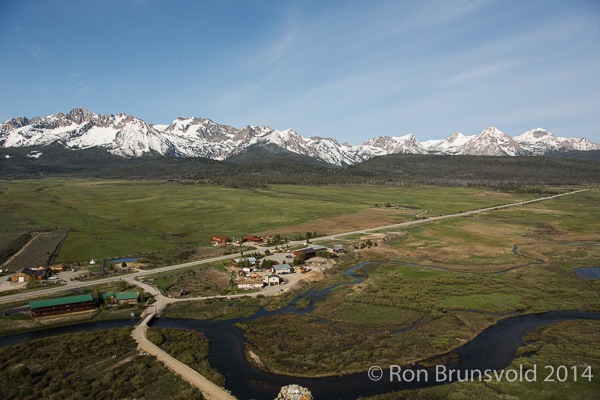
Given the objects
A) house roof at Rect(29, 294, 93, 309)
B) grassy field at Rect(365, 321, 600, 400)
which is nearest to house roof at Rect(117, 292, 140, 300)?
house roof at Rect(29, 294, 93, 309)

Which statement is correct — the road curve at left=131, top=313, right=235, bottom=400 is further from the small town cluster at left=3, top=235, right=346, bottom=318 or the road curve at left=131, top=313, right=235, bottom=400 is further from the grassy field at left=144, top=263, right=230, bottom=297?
the grassy field at left=144, top=263, right=230, bottom=297

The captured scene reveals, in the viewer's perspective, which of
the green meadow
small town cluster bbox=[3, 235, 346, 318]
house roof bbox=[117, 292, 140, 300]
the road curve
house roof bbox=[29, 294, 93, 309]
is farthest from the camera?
house roof bbox=[117, 292, 140, 300]

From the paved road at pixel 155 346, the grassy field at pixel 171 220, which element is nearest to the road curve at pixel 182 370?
the paved road at pixel 155 346

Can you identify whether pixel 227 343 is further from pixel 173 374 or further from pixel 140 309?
pixel 140 309

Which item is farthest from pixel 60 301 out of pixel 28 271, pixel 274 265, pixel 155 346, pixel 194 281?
pixel 274 265

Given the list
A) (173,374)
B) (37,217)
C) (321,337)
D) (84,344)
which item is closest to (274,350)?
(321,337)

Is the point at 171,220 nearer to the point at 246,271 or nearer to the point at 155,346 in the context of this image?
the point at 246,271
